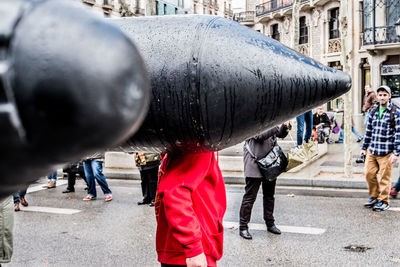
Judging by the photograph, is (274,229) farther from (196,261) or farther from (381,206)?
(196,261)

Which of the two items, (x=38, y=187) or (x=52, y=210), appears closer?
(x=52, y=210)

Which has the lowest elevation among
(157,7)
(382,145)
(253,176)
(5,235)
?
(5,235)

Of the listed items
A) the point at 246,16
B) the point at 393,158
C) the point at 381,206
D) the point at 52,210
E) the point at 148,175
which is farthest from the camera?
the point at 246,16

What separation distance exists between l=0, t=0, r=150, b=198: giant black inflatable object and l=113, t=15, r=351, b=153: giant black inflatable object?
1.24 feet

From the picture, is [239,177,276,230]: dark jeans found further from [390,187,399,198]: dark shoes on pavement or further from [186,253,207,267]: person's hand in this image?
[186,253,207,267]: person's hand

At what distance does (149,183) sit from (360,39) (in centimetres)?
2389

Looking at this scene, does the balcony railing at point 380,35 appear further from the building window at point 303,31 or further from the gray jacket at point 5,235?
the gray jacket at point 5,235

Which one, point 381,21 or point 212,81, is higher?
point 381,21

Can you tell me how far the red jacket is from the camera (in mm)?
2277

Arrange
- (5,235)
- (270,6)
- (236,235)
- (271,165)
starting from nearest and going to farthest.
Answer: (5,235)
(271,165)
(236,235)
(270,6)

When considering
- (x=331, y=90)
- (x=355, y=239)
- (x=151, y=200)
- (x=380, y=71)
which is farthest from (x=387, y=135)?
(x=380, y=71)

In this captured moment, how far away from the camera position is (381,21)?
26391mm

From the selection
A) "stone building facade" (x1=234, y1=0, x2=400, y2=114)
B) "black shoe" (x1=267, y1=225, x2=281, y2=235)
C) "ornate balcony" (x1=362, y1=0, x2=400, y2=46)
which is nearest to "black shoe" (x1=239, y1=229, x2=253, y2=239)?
"black shoe" (x1=267, y1=225, x2=281, y2=235)

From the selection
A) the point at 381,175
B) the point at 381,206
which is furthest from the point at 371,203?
the point at 381,175
